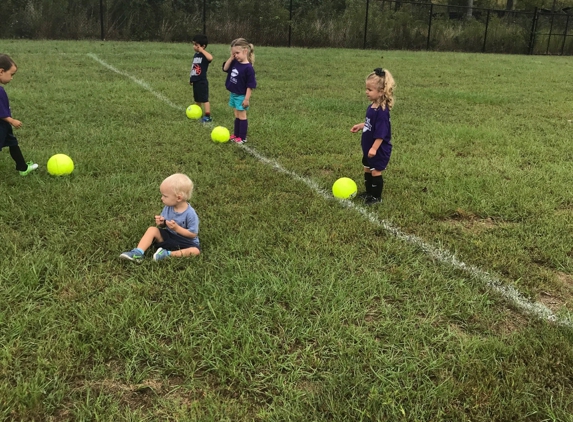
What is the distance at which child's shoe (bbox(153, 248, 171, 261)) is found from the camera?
10.8 ft

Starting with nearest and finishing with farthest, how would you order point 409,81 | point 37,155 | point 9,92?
point 37,155
point 9,92
point 409,81

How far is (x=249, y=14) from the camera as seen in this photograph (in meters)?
25.0

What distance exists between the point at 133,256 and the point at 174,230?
13.4 inches

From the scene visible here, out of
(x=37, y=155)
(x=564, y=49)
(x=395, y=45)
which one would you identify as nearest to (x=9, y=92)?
(x=37, y=155)

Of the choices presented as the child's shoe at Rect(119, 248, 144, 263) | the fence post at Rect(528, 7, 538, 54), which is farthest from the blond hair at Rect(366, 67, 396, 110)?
the fence post at Rect(528, 7, 538, 54)

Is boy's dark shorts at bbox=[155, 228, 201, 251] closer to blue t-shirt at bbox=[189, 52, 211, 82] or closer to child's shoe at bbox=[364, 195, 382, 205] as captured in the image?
child's shoe at bbox=[364, 195, 382, 205]

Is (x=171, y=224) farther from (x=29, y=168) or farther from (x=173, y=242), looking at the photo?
(x=29, y=168)

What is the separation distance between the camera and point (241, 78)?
21.9 ft

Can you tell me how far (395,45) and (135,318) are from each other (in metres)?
27.8

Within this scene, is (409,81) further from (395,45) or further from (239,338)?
(395,45)

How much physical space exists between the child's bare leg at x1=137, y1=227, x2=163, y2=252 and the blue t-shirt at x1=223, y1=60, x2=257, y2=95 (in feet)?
12.4

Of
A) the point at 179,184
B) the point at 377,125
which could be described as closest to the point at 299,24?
the point at 377,125

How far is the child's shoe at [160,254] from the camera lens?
3301 millimetres

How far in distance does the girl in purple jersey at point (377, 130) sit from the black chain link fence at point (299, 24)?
70.5 feet
